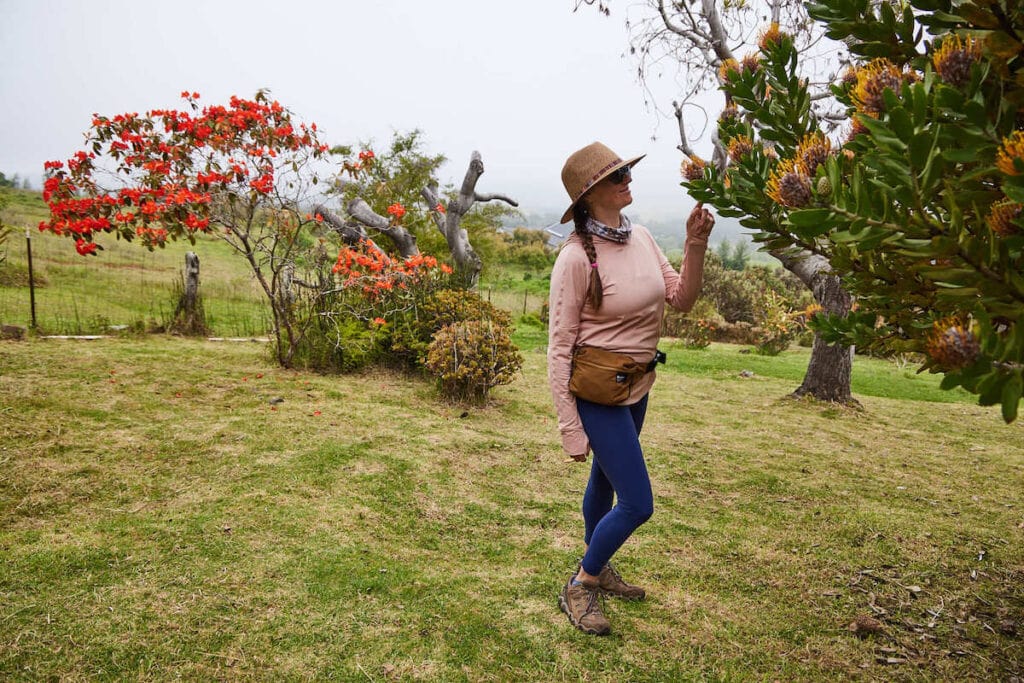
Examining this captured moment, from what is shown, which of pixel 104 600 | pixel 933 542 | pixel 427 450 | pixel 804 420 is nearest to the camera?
pixel 104 600

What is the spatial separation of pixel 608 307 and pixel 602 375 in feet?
0.92

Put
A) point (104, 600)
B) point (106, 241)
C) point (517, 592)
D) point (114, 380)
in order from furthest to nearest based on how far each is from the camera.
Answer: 1. point (106, 241)
2. point (114, 380)
3. point (517, 592)
4. point (104, 600)

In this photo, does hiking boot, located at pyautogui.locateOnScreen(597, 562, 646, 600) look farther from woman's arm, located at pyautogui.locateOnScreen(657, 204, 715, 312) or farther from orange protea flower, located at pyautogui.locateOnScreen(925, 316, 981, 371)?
orange protea flower, located at pyautogui.locateOnScreen(925, 316, 981, 371)

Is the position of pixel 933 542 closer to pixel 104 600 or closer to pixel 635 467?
pixel 635 467

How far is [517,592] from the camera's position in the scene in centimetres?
295

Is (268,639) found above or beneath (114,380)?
beneath

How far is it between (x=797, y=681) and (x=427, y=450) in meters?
3.15

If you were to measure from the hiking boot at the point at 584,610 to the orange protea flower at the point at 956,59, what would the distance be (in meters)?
2.31

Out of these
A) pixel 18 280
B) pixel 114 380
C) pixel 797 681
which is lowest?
pixel 797 681

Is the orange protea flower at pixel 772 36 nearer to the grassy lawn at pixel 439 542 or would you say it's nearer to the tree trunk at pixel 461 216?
the grassy lawn at pixel 439 542

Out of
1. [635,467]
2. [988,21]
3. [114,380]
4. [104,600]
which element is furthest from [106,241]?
[988,21]

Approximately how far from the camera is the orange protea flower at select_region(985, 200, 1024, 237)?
126 centimetres

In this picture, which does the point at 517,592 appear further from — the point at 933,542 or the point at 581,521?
the point at 933,542

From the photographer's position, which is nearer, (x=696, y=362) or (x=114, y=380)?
(x=114, y=380)
